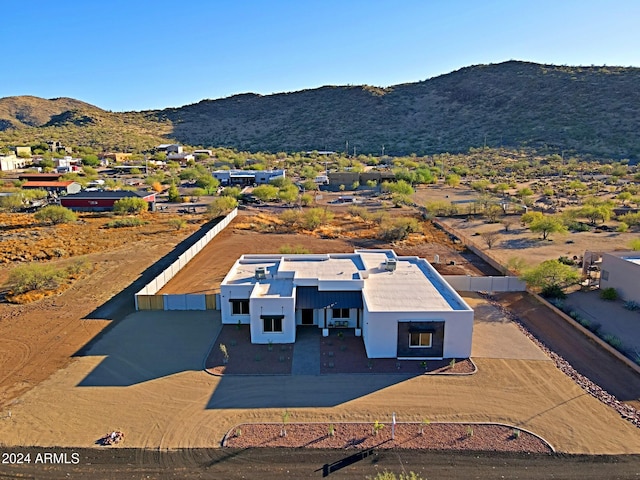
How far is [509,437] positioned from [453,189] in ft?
219

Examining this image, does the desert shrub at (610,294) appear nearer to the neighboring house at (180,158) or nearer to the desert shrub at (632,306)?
the desert shrub at (632,306)

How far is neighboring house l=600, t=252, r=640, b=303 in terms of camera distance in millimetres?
26641

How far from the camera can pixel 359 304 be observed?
23188 mm

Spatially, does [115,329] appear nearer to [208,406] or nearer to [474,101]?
[208,406]

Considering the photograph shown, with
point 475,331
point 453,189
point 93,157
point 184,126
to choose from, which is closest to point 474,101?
point 453,189

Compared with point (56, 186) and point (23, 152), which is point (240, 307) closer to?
point (56, 186)

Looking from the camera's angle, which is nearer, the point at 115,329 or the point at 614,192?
the point at 115,329

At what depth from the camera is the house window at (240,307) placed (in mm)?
24594

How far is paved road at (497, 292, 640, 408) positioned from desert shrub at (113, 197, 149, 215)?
44.7 m

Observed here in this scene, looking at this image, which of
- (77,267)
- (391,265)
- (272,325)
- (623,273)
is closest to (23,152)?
(77,267)

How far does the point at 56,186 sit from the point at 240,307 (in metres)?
58.3

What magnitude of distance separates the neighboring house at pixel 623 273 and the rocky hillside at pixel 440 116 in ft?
286

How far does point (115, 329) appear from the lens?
79.6 ft

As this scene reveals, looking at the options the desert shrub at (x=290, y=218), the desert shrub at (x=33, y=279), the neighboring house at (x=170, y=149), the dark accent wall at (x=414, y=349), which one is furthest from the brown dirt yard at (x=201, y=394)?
the neighboring house at (x=170, y=149)
